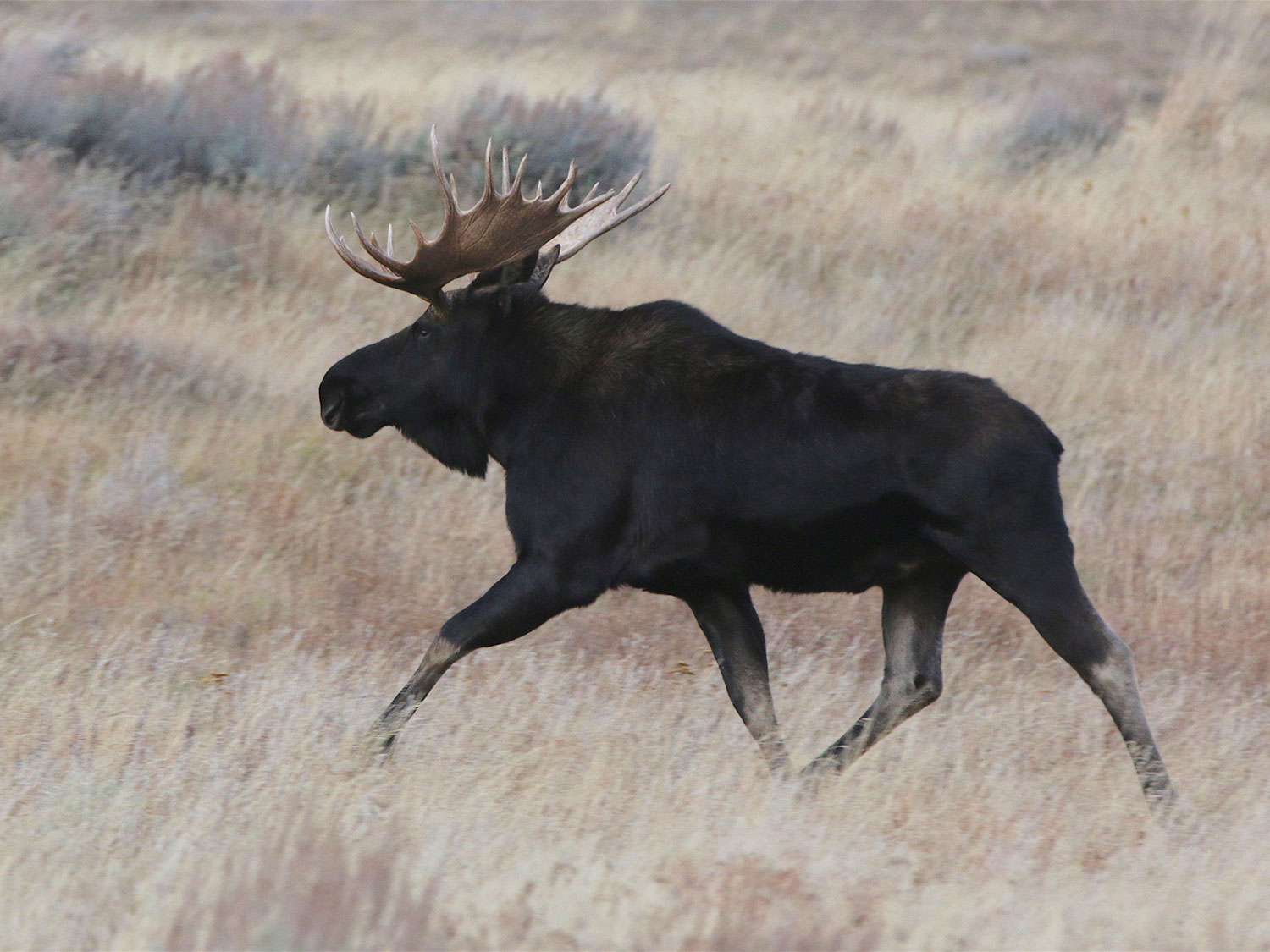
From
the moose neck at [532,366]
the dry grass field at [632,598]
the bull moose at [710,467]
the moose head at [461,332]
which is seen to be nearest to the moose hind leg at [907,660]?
the bull moose at [710,467]

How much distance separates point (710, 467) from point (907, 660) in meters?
0.95

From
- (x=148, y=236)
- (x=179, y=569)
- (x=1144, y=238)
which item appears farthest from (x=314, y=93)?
(x=179, y=569)

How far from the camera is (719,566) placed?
578cm

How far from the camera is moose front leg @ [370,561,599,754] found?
225 inches

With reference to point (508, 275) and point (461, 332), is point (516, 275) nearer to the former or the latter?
point (508, 275)

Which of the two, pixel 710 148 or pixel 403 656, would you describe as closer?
pixel 403 656

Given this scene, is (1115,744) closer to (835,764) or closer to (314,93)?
(835,764)

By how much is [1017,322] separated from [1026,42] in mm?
23669

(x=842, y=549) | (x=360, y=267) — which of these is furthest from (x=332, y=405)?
(x=842, y=549)

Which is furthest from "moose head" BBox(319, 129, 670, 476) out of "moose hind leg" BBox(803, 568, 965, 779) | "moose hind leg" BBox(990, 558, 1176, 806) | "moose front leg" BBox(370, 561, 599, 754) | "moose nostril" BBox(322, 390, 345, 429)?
"moose hind leg" BBox(990, 558, 1176, 806)

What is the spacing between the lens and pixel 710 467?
18.8 ft

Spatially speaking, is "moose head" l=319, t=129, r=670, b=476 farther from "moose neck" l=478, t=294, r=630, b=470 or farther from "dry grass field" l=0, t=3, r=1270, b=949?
"dry grass field" l=0, t=3, r=1270, b=949

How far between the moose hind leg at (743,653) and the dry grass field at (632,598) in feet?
0.59

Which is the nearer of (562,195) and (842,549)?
(842,549)
